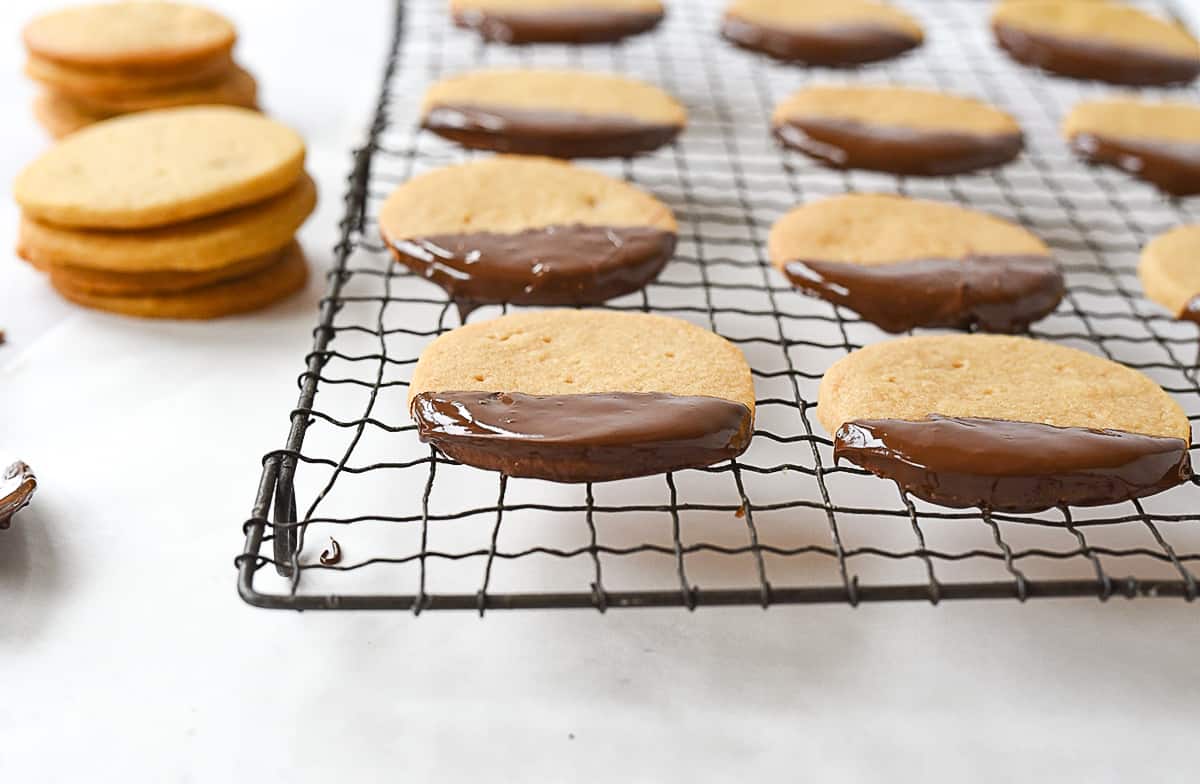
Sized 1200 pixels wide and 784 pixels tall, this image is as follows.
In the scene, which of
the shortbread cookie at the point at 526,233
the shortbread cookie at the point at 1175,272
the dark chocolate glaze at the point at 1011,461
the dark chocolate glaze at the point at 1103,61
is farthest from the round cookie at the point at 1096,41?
the dark chocolate glaze at the point at 1011,461

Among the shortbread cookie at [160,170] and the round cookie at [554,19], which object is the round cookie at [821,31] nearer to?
the round cookie at [554,19]

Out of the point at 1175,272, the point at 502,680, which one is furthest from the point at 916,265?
the point at 502,680

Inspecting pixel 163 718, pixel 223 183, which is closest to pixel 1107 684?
pixel 163 718

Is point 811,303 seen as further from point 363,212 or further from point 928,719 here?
point 928,719

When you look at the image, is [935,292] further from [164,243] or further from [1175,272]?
[164,243]

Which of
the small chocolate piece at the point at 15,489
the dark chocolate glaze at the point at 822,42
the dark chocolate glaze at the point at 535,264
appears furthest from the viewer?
the dark chocolate glaze at the point at 822,42
